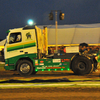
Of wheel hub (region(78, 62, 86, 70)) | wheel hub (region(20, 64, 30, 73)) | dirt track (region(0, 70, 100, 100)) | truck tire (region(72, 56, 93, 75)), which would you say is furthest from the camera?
wheel hub (region(20, 64, 30, 73))

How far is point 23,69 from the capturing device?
1046 cm

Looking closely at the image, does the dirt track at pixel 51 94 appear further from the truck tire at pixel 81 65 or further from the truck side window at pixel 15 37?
the truck side window at pixel 15 37

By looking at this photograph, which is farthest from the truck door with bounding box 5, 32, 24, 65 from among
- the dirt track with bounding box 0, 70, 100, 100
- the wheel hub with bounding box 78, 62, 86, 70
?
the dirt track with bounding box 0, 70, 100, 100

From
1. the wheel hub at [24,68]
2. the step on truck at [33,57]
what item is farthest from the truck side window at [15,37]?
the wheel hub at [24,68]

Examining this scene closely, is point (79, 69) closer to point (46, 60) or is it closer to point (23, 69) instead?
point (46, 60)

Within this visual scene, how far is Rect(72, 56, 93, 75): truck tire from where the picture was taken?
10.2 meters

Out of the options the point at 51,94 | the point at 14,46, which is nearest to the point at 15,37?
the point at 14,46

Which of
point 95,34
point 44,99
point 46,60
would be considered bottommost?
point 44,99

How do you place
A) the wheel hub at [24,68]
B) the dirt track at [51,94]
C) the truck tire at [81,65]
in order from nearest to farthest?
the dirt track at [51,94]
the truck tire at [81,65]
the wheel hub at [24,68]

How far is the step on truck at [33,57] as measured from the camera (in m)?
10.2

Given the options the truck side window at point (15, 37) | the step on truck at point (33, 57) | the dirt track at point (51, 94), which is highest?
the truck side window at point (15, 37)

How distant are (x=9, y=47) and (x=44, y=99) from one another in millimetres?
5645

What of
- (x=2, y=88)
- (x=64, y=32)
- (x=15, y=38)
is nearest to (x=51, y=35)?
(x=64, y=32)

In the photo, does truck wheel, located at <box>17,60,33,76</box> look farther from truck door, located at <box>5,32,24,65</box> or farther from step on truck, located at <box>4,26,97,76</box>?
truck door, located at <box>5,32,24,65</box>
